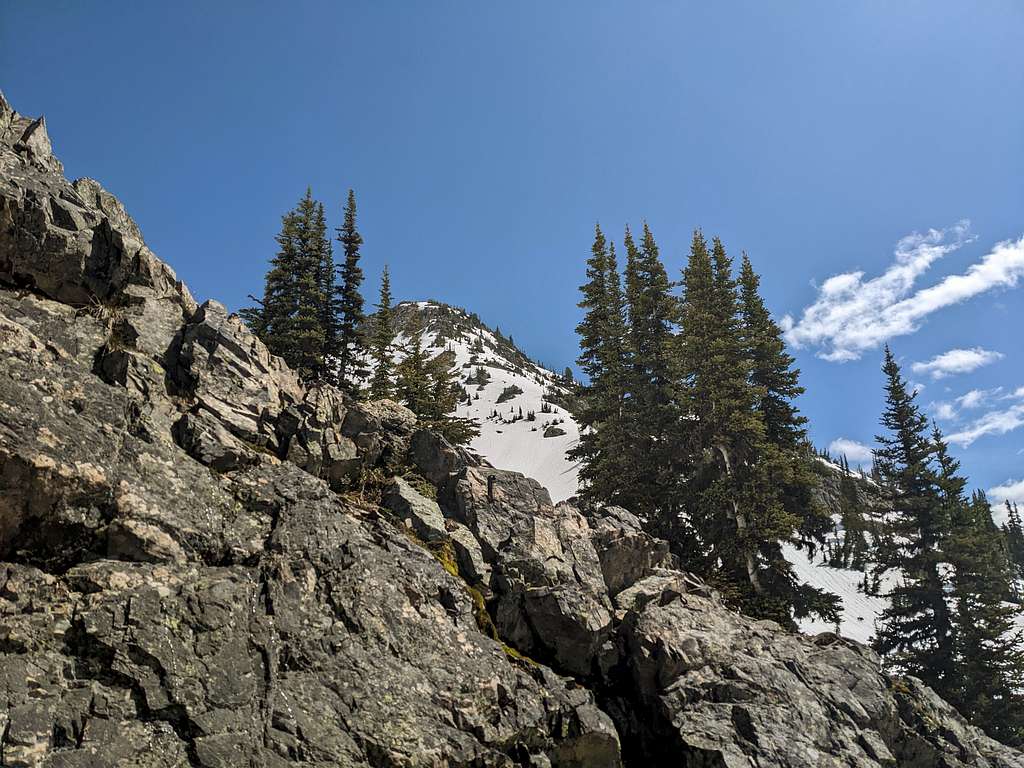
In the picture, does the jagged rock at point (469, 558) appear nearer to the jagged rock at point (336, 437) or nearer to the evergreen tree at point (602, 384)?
the jagged rock at point (336, 437)

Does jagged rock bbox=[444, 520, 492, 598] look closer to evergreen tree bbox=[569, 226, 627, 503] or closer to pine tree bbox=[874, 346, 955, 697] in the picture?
evergreen tree bbox=[569, 226, 627, 503]

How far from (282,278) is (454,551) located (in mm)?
26438

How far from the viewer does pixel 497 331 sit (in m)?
178

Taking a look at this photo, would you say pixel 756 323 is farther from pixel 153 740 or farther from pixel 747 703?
pixel 153 740

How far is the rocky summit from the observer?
8.30m

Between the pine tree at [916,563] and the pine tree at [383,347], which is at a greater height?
the pine tree at [383,347]

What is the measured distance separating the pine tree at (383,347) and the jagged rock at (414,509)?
58.2 feet

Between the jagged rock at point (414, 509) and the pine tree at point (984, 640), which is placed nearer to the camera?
the jagged rock at point (414, 509)

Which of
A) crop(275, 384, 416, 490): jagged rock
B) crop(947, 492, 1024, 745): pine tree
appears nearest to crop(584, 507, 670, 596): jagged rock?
crop(275, 384, 416, 490): jagged rock

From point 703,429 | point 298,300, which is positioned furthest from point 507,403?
point 703,429

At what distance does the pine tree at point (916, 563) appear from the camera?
84.2 feet

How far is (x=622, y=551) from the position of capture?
17797 millimetres

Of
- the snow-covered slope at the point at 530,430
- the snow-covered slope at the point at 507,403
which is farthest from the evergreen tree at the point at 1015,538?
the snow-covered slope at the point at 507,403

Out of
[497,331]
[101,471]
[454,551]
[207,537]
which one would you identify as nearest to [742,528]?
[454,551]
